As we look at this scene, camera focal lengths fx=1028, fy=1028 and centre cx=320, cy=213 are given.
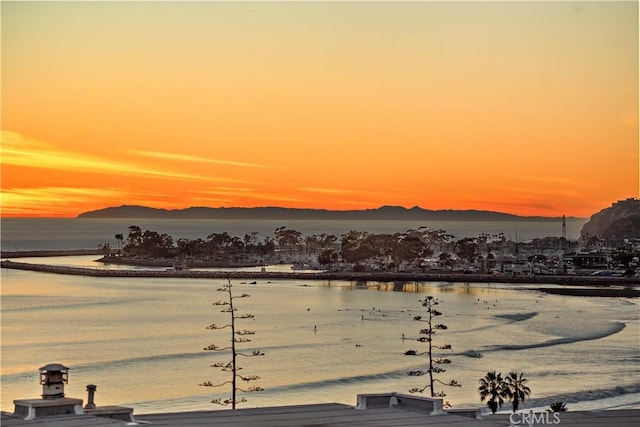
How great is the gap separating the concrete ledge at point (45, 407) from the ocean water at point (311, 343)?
20.7 m

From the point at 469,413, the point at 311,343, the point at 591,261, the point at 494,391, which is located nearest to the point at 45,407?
the point at 469,413

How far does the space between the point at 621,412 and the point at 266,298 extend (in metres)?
68.2

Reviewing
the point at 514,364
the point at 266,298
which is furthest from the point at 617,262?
the point at 514,364

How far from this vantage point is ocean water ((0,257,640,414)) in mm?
35969

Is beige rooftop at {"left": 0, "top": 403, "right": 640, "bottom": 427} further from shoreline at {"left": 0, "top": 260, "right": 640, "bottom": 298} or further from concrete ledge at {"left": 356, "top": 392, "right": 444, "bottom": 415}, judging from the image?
shoreline at {"left": 0, "top": 260, "right": 640, "bottom": 298}

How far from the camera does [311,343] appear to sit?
51219mm

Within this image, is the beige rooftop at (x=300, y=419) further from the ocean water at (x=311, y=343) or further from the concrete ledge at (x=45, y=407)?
the ocean water at (x=311, y=343)

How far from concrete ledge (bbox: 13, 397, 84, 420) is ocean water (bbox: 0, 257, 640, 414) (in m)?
20.7

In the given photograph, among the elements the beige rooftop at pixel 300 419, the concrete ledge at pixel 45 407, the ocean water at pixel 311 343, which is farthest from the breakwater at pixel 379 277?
the concrete ledge at pixel 45 407

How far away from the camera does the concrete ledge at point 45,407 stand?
11.4m

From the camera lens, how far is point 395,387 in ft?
121

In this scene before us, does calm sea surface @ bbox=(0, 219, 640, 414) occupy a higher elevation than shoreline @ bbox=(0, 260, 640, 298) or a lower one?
lower

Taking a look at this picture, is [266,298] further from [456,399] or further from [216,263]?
[216,263]

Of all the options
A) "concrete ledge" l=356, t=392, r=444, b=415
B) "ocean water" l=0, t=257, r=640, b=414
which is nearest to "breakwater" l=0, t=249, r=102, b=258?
"ocean water" l=0, t=257, r=640, b=414
